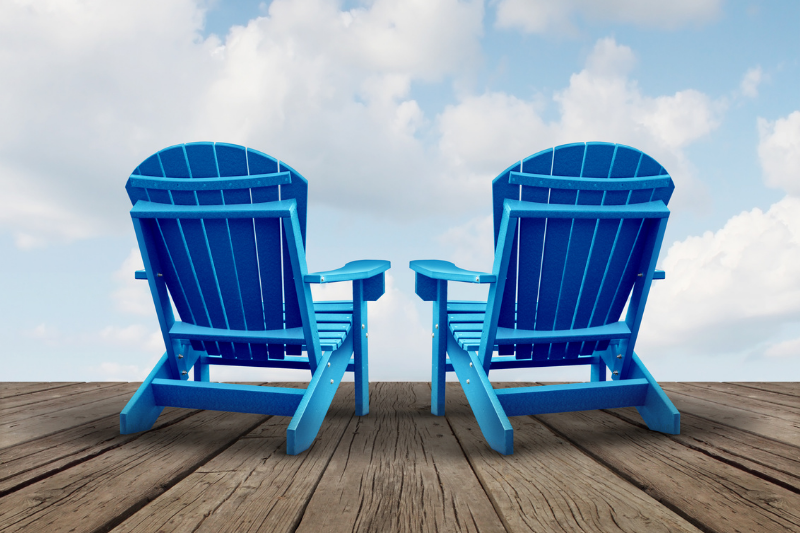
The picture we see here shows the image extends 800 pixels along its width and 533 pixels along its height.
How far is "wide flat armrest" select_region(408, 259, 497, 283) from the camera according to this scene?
6.14 feet

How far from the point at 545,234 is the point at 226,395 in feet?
4.84

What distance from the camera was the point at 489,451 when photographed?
1829mm

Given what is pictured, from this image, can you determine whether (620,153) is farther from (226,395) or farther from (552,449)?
(226,395)

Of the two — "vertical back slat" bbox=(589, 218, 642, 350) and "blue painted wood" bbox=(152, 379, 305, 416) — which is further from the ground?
"vertical back slat" bbox=(589, 218, 642, 350)

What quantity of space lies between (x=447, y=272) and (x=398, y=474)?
0.85 meters

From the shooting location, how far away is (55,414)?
2.45 m

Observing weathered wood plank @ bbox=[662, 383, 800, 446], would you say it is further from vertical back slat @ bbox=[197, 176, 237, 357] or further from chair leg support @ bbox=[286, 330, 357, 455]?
vertical back slat @ bbox=[197, 176, 237, 357]

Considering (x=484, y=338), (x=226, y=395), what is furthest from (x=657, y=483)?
(x=226, y=395)

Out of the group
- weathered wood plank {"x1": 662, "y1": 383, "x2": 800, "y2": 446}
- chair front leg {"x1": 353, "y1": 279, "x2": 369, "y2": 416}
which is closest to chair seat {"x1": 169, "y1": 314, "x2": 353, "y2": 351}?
chair front leg {"x1": 353, "y1": 279, "x2": 369, "y2": 416}

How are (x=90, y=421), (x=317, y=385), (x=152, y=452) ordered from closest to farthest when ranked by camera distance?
(x=152, y=452), (x=317, y=385), (x=90, y=421)

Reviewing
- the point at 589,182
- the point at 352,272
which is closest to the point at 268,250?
the point at 352,272

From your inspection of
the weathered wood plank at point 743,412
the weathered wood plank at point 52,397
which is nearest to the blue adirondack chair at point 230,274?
the weathered wood plank at point 52,397

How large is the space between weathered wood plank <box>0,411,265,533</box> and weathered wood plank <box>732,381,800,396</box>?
11.0 ft

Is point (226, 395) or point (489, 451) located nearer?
point (489, 451)
